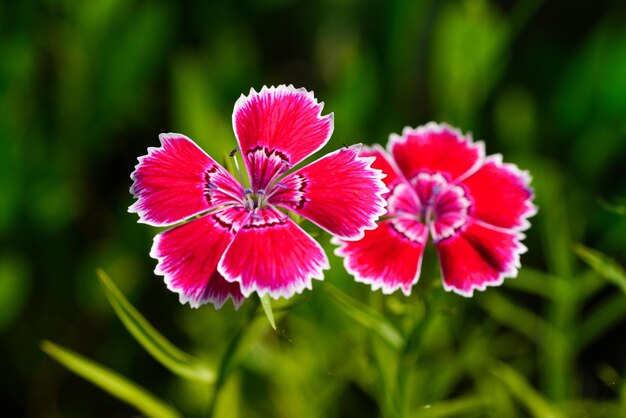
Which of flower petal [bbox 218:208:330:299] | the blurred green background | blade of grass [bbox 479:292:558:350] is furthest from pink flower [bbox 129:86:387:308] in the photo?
blade of grass [bbox 479:292:558:350]

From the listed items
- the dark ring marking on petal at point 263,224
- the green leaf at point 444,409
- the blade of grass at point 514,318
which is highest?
the blade of grass at point 514,318

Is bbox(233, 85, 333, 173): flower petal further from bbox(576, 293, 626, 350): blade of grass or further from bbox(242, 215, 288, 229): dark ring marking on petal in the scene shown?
bbox(576, 293, 626, 350): blade of grass

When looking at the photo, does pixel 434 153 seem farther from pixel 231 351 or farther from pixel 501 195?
pixel 231 351

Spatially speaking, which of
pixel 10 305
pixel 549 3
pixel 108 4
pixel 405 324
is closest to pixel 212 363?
pixel 10 305

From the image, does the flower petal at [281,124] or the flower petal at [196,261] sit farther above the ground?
the flower petal at [281,124]

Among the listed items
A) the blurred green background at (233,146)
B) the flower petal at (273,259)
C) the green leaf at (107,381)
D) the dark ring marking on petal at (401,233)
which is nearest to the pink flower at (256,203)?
the flower petal at (273,259)

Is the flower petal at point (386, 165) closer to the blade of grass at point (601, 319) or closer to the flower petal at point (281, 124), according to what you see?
the flower petal at point (281, 124)

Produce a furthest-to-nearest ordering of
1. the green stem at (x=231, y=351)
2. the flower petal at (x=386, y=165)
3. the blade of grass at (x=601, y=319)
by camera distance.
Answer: the blade of grass at (x=601, y=319) → the flower petal at (x=386, y=165) → the green stem at (x=231, y=351)
